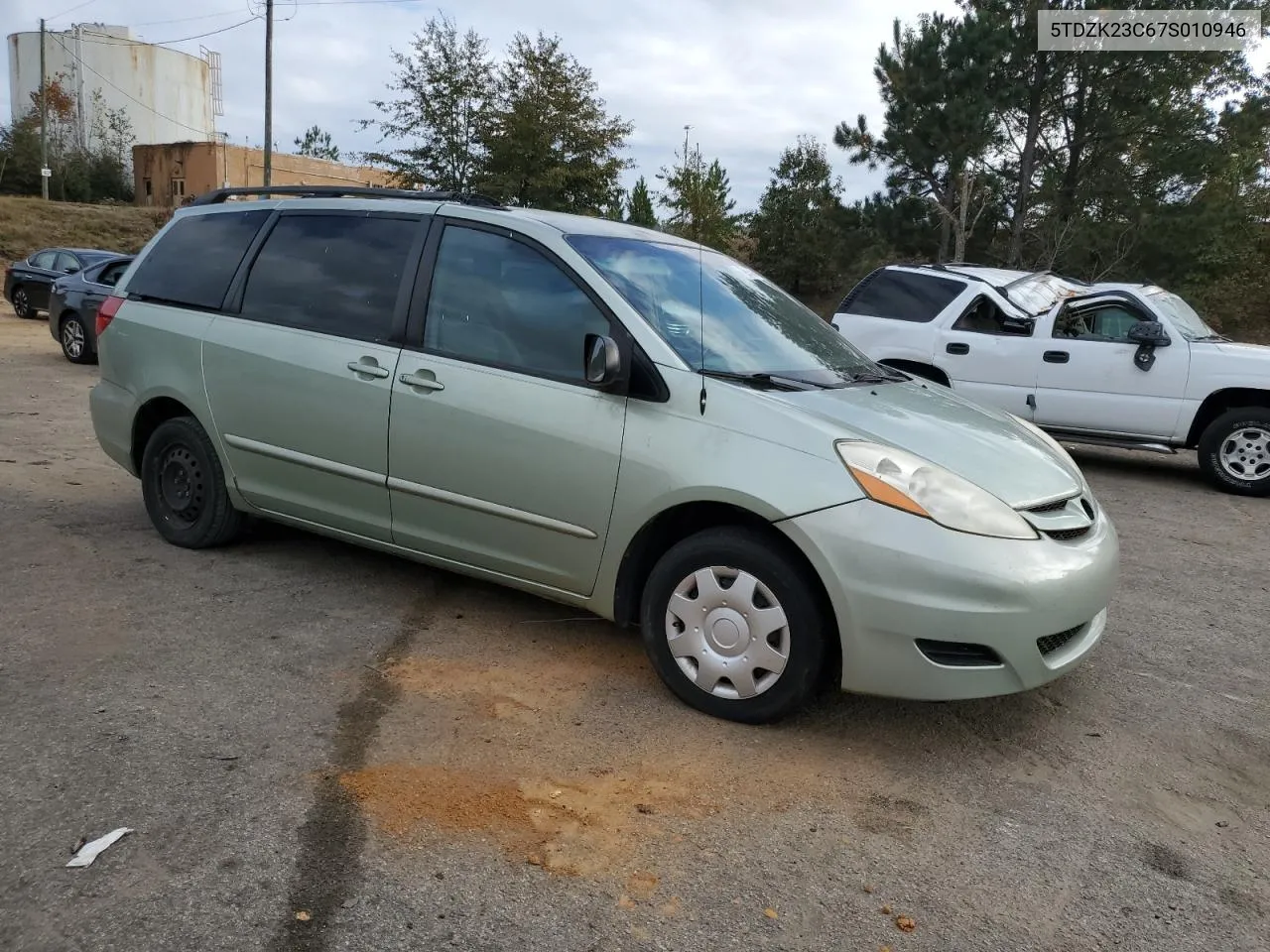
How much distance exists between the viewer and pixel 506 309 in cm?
409

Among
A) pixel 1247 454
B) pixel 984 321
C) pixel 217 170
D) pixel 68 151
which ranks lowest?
pixel 1247 454

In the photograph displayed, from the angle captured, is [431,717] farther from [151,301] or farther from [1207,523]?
[1207,523]

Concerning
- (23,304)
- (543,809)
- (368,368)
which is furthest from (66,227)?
(543,809)

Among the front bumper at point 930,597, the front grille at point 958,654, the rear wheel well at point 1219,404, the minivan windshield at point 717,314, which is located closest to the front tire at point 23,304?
the minivan windshield at point 717,314

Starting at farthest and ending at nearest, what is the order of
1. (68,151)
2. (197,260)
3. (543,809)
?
(68,151), (197,260), (543,809)

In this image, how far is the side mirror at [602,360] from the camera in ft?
11.8

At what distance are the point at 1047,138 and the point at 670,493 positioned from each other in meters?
20.4

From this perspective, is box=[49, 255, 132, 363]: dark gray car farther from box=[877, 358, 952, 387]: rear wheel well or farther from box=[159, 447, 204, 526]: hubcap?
box=[877, 358, 952, 387]: rear wheel well

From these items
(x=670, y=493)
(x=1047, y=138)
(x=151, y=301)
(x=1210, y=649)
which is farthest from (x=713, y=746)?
(x=1047, y=138)

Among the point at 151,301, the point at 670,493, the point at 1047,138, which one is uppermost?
the point at 1047,138

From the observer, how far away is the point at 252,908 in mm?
2449

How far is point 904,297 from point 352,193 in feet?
20.4

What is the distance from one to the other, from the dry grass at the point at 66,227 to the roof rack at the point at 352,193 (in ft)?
101

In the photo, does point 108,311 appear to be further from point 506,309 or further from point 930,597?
point 930,597
